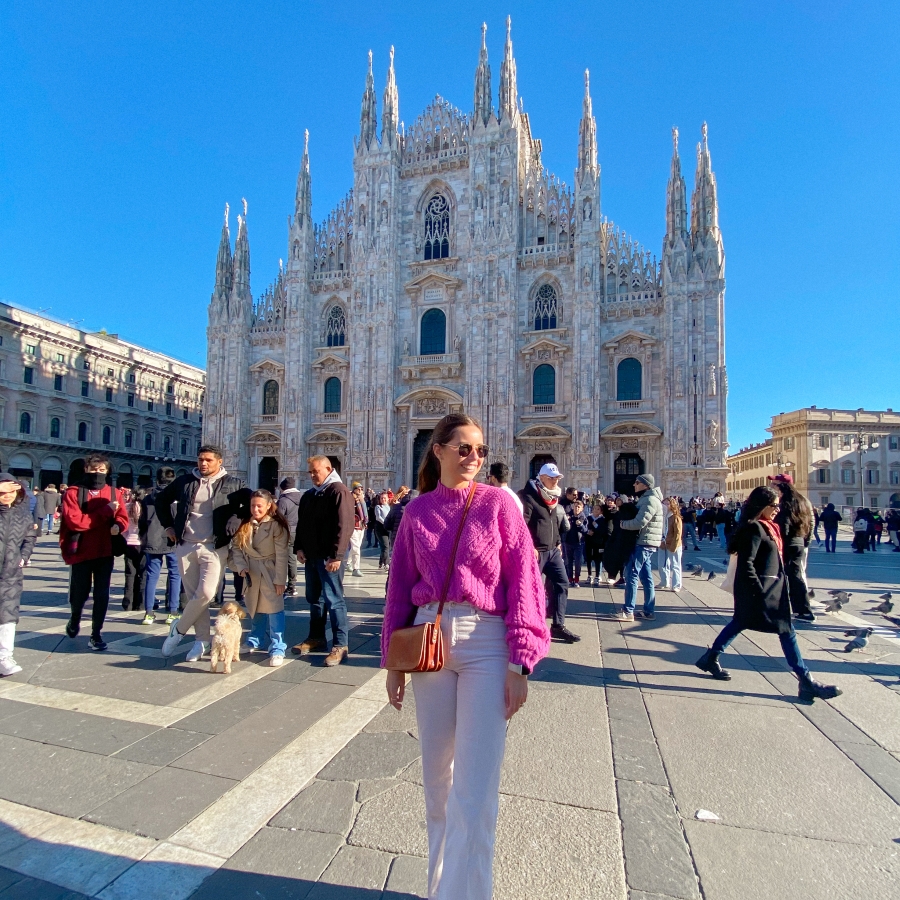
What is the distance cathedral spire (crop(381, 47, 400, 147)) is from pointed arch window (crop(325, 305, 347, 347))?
29.2 feet

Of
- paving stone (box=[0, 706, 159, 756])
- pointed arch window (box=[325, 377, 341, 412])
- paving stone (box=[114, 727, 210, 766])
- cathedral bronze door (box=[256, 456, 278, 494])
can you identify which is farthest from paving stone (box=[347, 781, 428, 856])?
cathedral bronze door (box=[256, 456, 278, 494])

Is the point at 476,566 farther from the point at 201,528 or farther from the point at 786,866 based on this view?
the point at 201,528

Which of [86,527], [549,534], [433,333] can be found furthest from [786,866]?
[433,333]

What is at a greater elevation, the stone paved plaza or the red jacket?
the red jacket

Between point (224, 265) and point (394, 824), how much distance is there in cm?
3325

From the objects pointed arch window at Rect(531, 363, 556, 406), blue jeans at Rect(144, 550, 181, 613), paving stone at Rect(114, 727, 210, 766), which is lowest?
paving stone at Rect(114, 727, 210, 766)

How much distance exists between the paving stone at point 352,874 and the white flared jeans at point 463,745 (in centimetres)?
37

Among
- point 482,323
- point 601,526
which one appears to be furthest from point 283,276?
point 601,526

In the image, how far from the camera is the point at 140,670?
184 inches

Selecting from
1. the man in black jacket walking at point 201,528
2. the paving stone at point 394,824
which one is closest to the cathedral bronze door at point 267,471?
the man in black jacket walking at point 201,528

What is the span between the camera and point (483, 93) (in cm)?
2727

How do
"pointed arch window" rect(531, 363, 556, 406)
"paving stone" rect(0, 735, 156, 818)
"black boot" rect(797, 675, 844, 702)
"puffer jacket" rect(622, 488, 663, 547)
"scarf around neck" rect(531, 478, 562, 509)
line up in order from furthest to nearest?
"pointed arch window" rect(531, 363, 556, 406), "puffer jacket" rect(622, 488, 663, 547), "scarf around neck" rect(531, 478, 562, 509), "black boot" rect(797, 675, 844, 702), "paving stone" rect(0, 735, 156, 818)

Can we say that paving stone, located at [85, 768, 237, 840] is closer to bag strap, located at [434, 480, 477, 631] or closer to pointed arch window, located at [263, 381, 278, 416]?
bag strap, located at [434, 480, 477, 631]

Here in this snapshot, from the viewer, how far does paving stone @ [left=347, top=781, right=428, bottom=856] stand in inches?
93.0
